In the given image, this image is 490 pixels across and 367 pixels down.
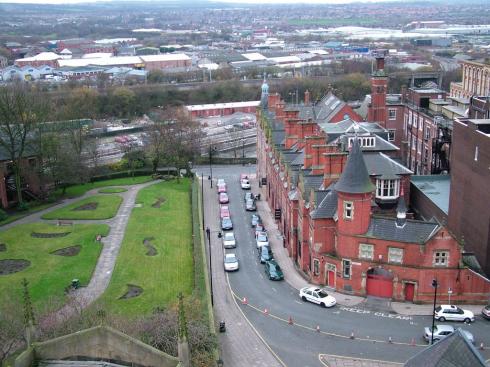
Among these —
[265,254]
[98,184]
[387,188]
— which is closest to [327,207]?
[387,188]

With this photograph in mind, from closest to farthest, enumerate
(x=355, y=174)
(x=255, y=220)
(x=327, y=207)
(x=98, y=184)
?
(x=355, y=174) < (x=327, y=207) < (x=255, y=220) < (x=98, y=184)

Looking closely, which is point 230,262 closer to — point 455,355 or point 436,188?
point 436,188

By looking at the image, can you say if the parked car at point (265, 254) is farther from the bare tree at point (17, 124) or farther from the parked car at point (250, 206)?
the bare tree at point (17, 124)

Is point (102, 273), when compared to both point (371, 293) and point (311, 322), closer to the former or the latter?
point (311, 322)

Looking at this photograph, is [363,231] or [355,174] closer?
[355,174]

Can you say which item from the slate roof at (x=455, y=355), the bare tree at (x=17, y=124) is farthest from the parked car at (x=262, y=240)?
the slate roof at (x=455, y=355)

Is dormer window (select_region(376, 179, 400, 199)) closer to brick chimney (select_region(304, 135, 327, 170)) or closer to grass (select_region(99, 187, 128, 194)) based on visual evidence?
brick chimney (select_region(304, 135, 327, 170))
